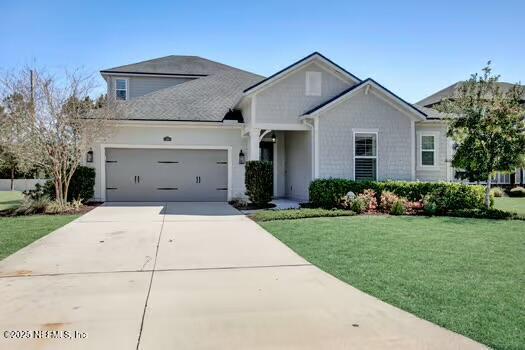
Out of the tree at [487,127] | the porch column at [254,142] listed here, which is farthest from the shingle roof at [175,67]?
the tree at [487,127]

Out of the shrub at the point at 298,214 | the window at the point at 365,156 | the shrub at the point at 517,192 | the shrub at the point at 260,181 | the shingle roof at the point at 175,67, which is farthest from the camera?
the shingle roof at the point at 175,67

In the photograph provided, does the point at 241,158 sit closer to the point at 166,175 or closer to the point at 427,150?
the point at 166,175

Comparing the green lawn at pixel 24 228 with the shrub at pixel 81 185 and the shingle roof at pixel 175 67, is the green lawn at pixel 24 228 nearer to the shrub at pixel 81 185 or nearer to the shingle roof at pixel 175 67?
the shrub at pixel 81 185

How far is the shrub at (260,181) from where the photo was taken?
14609 mm

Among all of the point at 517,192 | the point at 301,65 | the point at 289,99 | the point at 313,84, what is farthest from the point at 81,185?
the point at 517,192

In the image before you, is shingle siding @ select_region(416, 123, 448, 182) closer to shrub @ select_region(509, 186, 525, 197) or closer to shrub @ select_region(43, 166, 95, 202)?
shrub @ select_region(509, 186, 525, 197)

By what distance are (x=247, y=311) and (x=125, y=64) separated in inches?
889

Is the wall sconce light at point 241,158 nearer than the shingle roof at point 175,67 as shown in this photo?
Yes

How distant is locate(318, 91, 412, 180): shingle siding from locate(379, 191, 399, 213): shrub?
7.05 ft

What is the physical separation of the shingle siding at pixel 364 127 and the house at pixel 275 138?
38 millimetres

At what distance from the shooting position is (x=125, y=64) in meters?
24.1

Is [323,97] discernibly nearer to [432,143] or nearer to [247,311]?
[432,143]

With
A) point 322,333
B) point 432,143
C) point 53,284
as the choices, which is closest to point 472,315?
point 322,333

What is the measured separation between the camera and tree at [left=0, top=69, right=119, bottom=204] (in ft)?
44.7
